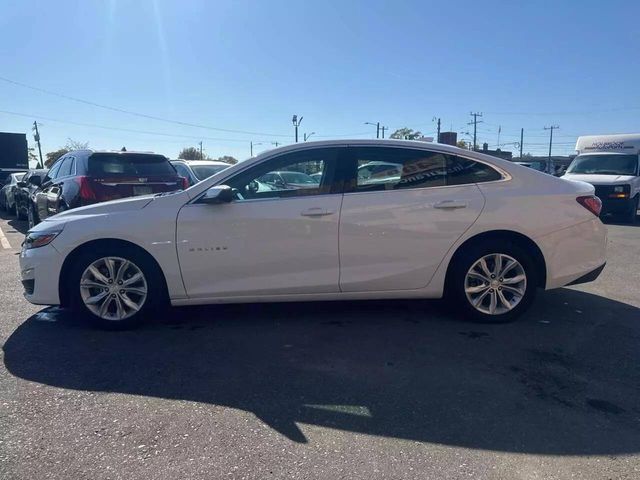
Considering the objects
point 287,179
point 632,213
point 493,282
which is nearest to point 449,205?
point 493,282

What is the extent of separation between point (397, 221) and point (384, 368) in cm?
132

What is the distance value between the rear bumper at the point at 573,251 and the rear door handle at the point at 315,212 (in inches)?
75.1

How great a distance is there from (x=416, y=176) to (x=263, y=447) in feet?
8.99

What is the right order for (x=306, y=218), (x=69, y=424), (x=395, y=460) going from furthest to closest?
(x=306, y=218) < (x=69, y=424) < (x=395, y=460)

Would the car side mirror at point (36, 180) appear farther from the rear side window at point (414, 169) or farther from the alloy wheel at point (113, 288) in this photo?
the rear side window at point (414, 169)

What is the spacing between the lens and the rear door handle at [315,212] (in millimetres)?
4227

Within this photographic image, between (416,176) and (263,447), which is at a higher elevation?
(416,176)

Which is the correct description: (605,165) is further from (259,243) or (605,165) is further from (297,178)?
(259,243)

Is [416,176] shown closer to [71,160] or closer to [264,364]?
[264,364]

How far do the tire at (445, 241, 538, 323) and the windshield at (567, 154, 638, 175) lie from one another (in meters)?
11.6

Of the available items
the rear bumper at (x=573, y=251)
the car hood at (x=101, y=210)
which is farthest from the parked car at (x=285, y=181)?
the rear bumper at (x=573, y=251)

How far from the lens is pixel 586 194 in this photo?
4.52 m

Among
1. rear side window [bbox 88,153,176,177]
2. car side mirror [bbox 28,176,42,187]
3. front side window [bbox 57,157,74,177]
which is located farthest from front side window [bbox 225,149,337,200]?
car side mirror [bbox 28,176,42,187]

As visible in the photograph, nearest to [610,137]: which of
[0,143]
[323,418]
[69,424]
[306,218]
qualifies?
[306,218]
